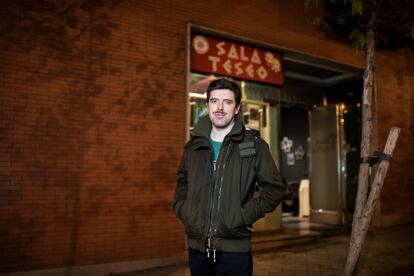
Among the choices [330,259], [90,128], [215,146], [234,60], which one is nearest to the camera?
[215,146]

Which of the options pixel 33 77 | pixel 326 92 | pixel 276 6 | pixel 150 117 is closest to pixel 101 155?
pixel 150 117

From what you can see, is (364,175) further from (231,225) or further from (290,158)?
(290,158)

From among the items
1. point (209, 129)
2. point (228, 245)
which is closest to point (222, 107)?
point (209, 129)

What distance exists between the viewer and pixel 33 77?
5.11m

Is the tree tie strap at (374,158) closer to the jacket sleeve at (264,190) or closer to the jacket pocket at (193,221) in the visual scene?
the jacket sleeve at (264,190)

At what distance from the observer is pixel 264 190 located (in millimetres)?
2631

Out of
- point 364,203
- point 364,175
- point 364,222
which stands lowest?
point 364,222

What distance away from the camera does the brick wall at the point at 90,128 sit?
4961 mm

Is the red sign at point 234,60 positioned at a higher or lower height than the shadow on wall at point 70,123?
higher

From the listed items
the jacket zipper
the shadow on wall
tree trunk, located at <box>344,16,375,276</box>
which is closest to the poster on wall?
the shadow on wall

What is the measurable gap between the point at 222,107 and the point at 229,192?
0.61m

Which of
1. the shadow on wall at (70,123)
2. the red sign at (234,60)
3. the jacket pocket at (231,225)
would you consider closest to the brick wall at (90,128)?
the shadow on wall at (70,123)

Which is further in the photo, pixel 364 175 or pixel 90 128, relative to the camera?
pixel 90 128

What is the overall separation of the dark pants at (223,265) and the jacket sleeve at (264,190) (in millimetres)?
258
